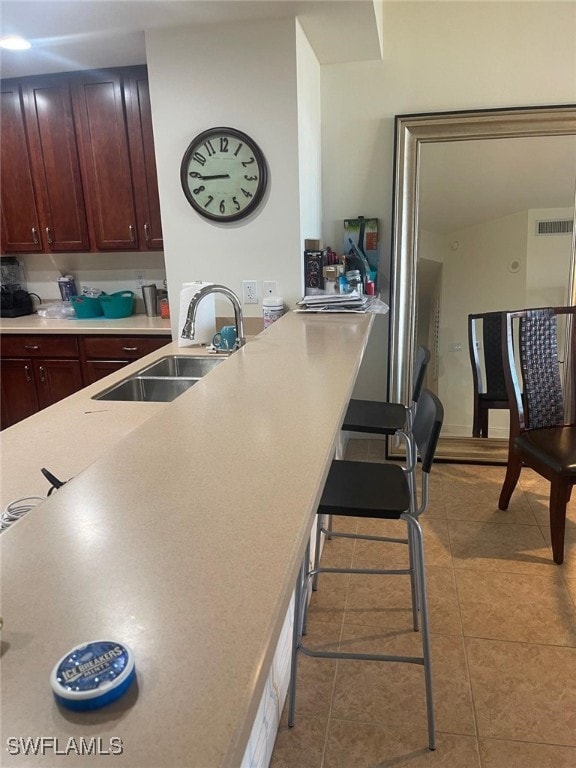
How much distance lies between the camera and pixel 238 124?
254 cm

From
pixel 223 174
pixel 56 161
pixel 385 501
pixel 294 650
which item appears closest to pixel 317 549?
pixel 294 650

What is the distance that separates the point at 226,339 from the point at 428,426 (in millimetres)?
1218

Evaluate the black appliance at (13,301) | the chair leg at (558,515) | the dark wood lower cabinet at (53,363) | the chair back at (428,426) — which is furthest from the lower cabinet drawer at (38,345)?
the chair leg at (558,515)

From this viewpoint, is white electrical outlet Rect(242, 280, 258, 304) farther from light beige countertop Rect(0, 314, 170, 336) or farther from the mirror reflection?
the mirror reflection

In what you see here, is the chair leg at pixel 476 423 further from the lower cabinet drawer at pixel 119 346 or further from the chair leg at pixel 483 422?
the lower cabinet drawer at pixel 119 346

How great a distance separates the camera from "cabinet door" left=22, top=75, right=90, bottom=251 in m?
3.21

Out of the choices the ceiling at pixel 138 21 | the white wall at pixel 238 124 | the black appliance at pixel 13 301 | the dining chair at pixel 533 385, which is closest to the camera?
the ceiling at pixel 138 21

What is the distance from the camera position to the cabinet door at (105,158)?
313 cm

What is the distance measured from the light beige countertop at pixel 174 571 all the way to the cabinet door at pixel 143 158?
229 centimetres

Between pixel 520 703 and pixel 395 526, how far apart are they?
103cm

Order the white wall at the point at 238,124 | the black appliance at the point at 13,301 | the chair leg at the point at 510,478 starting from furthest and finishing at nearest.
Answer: the black appliance at the point at 13,301 < the chair leg at the point at 510,478 < the white wall at the point at 238,124

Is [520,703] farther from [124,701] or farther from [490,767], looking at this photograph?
[124,701]

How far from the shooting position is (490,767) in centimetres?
149

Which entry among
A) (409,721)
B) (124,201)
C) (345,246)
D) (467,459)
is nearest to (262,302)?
(345,246)
